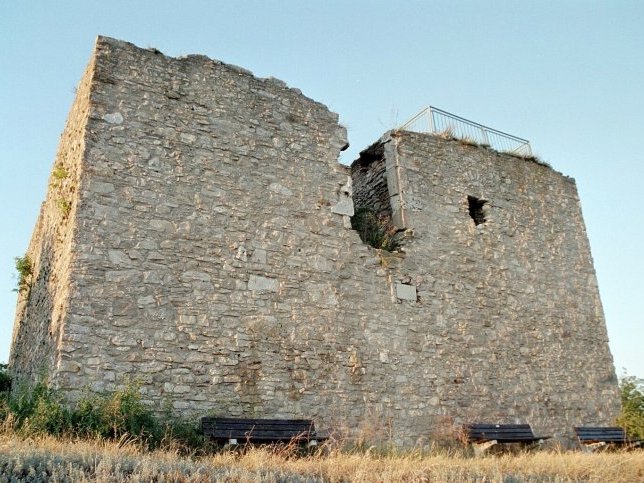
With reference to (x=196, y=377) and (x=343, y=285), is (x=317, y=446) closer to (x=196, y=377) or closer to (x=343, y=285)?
(x=196, y=377)

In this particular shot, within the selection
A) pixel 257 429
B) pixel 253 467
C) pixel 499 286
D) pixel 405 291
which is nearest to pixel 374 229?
pixel 405 291

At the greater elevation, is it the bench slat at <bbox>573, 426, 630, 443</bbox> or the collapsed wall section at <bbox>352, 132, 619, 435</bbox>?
the collapsed wall section at <bbox>352, 132, 619, 435</bbox>

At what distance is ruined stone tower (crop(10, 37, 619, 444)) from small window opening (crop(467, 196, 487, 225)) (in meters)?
0.03

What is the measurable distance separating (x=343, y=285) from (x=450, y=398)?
2.29 m

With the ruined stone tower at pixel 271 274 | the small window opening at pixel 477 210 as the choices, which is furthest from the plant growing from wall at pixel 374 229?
the small window opening at pixel 477 210

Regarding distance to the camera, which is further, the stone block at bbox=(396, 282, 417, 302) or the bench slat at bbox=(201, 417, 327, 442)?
the stone block at bbox=(396, 282, 417, 302)

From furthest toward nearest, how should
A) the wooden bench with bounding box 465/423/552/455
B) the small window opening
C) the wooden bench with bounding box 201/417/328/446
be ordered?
the small window opening
the wooden bench with bounding box 465/423/552/455
the wooden bench with bounding box 201/417/328/446

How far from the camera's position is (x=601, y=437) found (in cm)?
999

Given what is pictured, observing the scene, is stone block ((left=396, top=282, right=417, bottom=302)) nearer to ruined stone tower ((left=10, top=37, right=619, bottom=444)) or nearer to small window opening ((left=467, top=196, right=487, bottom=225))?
ruined stone tower ((left=10, top=37, right=619, bottom=444))

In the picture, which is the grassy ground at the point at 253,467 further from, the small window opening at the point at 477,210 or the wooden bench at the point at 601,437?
the small window opening at the point at 477,210

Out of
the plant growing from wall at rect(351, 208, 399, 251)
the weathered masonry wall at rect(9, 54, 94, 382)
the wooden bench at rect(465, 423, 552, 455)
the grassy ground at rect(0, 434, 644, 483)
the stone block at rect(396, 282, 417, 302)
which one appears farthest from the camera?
the plant growing from wall at rect(351, 208, 399, 251)

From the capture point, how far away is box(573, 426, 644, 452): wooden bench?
32.6 ft

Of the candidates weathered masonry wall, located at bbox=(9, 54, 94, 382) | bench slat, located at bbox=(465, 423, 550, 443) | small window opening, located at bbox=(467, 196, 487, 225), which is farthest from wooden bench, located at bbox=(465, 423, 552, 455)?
weathered masonry wall, located at bbox=(9, 54, 94, 382)

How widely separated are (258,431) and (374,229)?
3878mm
